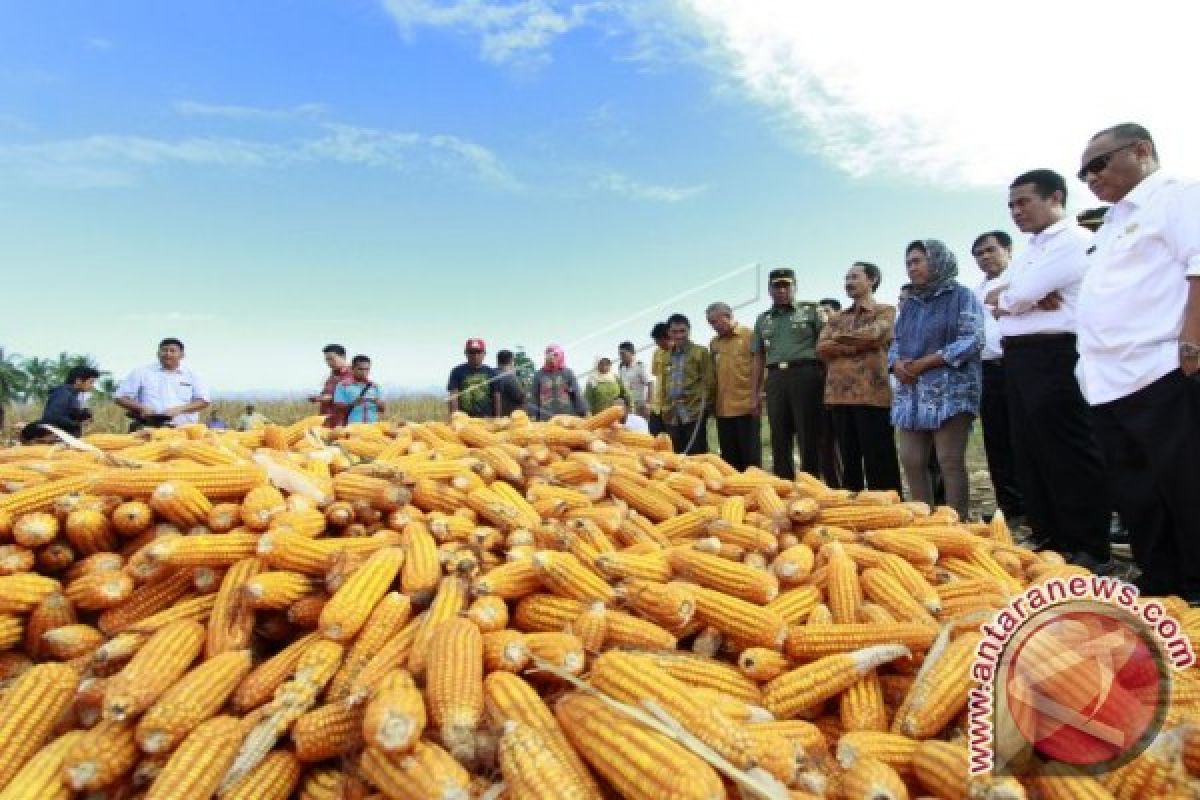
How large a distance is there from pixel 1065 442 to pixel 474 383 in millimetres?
7143

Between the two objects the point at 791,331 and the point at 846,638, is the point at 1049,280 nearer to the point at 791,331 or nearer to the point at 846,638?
the point at 791,331

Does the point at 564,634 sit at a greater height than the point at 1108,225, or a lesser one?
lesser

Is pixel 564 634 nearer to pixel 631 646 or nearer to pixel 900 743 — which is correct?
pixel 631 646

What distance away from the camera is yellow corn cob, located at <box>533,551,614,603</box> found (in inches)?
96.9

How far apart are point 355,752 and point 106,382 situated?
59.4 meters

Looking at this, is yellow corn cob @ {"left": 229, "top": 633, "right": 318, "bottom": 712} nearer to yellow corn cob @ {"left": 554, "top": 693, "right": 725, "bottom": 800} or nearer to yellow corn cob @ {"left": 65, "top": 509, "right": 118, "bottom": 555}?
yellow corn cob @ {"left": 554, "top": 693, "right": 725, "bottom": 800}

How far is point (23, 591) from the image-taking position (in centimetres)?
248

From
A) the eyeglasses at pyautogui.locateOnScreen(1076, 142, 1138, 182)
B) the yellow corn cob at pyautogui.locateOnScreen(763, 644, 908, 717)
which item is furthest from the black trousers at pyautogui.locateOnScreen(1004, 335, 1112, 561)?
the yellow corn cob at pyautogui.locateOnScreen(763, 644, 908, 717)

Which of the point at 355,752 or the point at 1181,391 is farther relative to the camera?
the point at 1181,391

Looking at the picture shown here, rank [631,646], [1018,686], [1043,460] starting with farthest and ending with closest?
1. [1043,460]
2. [631,646]
3. [1018,686]

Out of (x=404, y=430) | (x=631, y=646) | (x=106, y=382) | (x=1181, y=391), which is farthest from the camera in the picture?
(x=106, y=382)

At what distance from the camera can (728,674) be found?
7.22 ft

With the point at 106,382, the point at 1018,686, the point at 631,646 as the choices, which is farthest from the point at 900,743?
the point at 106,382

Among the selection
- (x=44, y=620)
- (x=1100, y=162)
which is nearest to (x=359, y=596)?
(x=44, y=620)
